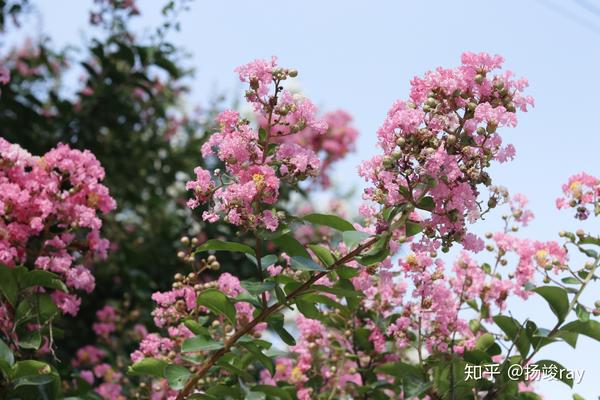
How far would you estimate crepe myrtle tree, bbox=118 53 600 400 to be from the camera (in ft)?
4.91

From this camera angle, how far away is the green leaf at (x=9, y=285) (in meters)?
1.86

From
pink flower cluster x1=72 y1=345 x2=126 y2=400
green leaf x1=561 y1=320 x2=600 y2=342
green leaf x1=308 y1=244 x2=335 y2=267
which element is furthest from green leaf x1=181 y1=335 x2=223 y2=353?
pink flower cluster x1=72 y1=345 x2=126 y2=400

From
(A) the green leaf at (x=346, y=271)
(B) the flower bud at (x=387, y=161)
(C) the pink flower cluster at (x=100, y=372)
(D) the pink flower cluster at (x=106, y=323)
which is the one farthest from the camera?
(D) the pink flower cluster at (x=106, y=323)

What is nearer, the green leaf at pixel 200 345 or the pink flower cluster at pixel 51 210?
the green leaf at pixel 200 345

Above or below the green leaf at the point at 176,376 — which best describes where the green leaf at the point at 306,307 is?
above

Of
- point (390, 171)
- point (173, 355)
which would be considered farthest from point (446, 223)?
point (173, 355)

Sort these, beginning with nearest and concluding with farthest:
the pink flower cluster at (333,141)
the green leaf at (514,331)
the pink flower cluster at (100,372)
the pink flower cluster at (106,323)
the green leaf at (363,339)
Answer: the green leaf at (514,331) → the green leaf at (363,339) → the pink flower cluster at (100,372) → the pink flower cluster at (106,323) → the pink flower cluster at (333,141)

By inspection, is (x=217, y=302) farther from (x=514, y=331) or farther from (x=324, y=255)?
(x=514, y=331)

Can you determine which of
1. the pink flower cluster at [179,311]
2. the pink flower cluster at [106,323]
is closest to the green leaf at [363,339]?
the pink flower cluster at [179,311]

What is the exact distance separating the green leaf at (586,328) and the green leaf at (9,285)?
131 cm

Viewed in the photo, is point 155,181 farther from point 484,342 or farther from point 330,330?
point 484,342

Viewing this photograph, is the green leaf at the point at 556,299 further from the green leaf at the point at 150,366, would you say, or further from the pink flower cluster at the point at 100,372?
the pink flower cluster at the point at 100,372

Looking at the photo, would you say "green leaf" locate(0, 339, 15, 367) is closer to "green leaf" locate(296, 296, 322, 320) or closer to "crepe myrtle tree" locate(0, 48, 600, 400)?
"crepe myrtle tree" locate(0, 48, 600, 400)

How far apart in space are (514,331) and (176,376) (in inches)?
31.4
